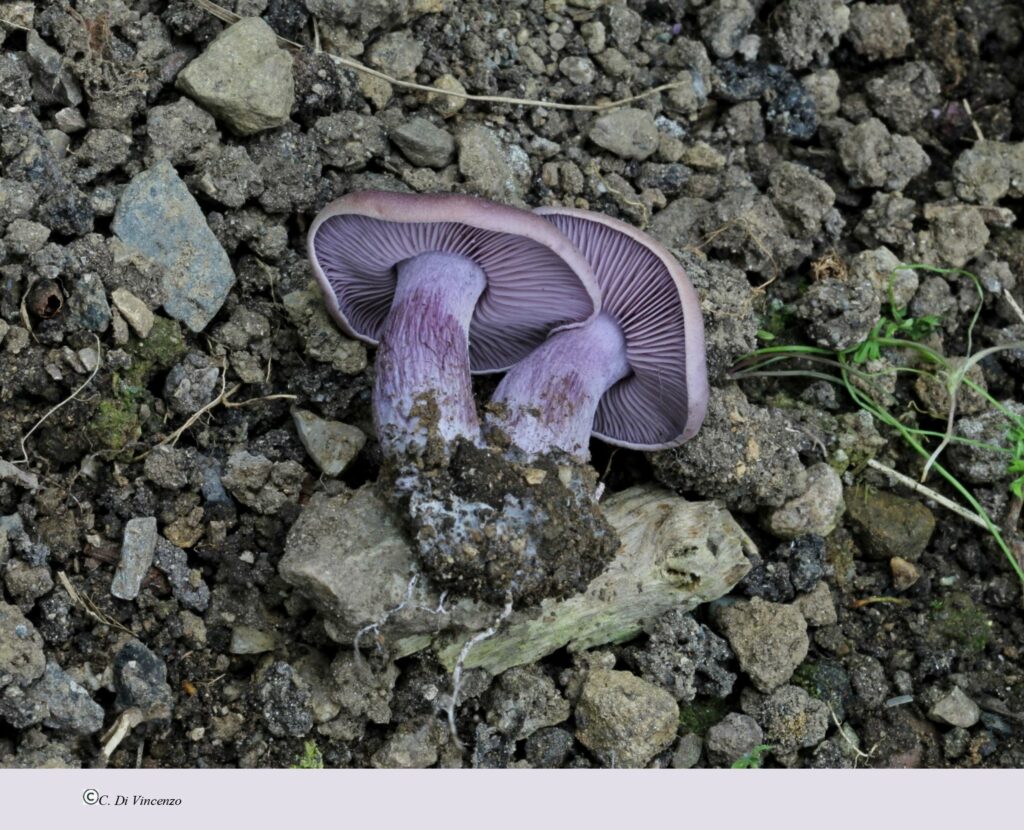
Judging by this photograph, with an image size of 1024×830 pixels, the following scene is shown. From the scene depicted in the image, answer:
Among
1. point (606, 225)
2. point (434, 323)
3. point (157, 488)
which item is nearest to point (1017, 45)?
point (606, 225)

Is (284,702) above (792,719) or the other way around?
above

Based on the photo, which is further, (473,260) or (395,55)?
(395,55)

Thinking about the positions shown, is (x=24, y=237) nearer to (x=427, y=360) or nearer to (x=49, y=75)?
(x=49, y=75)

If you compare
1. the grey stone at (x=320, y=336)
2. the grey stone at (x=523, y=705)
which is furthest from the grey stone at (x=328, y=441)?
the grey stone at (x=523, y=705)

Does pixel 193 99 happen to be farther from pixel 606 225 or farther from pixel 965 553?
pixel 965 553

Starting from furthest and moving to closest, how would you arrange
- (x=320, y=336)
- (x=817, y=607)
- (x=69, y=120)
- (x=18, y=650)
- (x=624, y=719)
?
(x=817, y=607) → (x=320, y=336) → (x=69, y=120) → (x=624, y=719) → (x=18, y=650)

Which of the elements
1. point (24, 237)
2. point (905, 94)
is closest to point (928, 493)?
point (905, 94)
